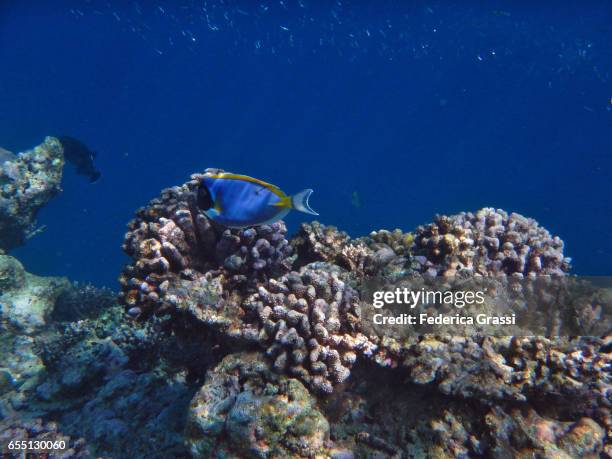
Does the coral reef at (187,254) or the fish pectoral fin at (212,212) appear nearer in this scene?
the fish pectoral fin at (212,212)

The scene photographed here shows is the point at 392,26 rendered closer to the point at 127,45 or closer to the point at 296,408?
the point at 296,408

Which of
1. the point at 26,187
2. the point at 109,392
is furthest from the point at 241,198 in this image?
the point at 26,187

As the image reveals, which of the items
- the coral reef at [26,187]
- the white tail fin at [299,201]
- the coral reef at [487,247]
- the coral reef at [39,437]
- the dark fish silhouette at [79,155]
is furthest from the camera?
the dark fish silhouette at [79,155]

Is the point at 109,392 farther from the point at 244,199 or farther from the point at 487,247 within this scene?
the point at 487,247

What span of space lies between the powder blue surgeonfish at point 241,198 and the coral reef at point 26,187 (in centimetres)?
1161

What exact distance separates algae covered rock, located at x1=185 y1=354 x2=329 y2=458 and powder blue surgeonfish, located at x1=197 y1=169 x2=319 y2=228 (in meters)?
1.34

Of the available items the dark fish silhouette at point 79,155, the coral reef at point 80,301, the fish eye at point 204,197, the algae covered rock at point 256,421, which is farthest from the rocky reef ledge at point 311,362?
the dark fish silhouette at point 79,155

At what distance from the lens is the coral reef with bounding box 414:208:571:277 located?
416 cm

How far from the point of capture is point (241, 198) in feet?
8.98

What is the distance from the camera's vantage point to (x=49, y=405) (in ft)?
16.8

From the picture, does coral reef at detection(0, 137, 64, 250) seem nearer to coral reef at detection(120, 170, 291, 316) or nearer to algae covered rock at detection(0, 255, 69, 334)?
algae covered rock at detection(0, 255, 69, 334)

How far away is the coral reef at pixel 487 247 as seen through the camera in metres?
4.16

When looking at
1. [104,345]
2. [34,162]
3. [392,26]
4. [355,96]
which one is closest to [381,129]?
[355,96]

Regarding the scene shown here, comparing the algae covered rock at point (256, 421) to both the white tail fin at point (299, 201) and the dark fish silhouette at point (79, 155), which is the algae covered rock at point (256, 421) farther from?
the dark fish silhouette at point (79, 155)
